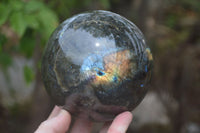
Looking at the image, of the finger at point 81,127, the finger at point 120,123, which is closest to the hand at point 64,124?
the finger at point 120,123

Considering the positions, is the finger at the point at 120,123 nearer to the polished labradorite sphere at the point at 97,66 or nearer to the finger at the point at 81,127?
the polished labradorite sphere at the point at 97,66

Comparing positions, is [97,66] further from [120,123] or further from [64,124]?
[64,124]

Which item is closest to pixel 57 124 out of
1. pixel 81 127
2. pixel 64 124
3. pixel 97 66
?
pixel 64 124

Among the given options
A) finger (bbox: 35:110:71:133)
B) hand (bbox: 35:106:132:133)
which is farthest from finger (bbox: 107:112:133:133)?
finger (bbox: 35:110:71:133)

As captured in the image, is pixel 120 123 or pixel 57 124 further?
pixel 57 124

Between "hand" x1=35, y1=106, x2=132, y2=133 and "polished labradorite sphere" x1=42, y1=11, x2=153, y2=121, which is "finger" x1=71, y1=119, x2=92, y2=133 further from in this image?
"polished labradorite sphere" x1=42, y1=11, x2=153, y2=121

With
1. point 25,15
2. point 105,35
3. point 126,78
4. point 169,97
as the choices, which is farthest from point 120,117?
point 169,97

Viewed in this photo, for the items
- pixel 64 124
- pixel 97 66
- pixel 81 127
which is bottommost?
pixel 81 127

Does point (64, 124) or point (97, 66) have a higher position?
point (97, 66)
